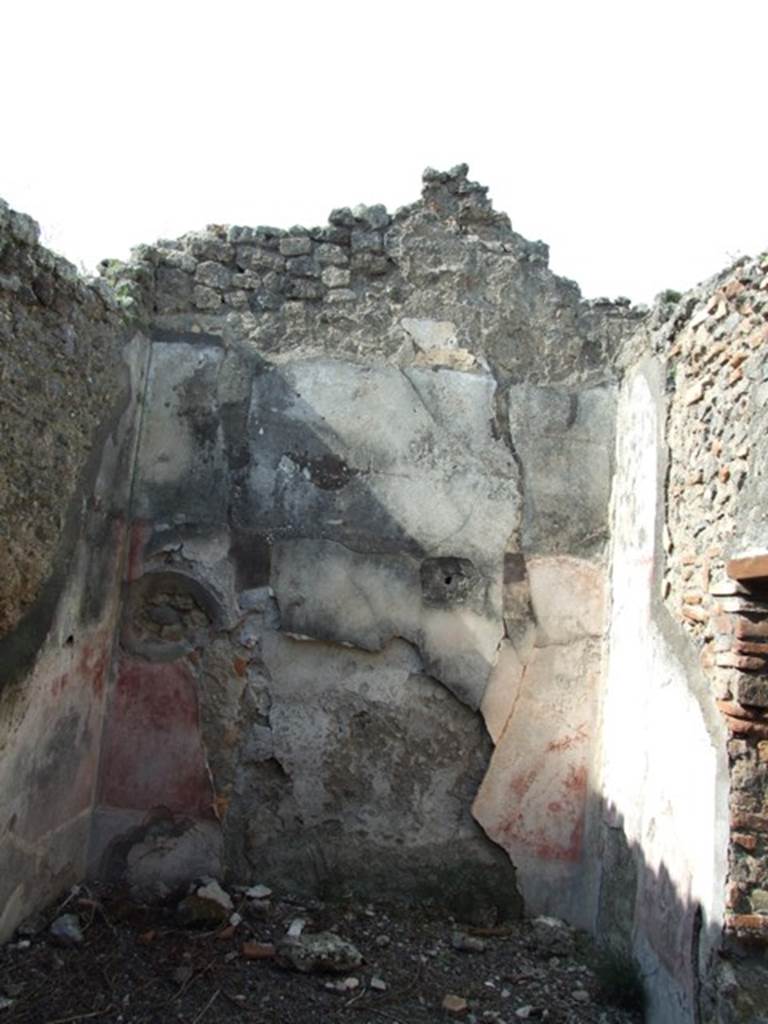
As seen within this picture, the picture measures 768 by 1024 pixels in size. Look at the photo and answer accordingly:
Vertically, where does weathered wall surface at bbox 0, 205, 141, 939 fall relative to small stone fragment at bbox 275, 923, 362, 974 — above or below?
above

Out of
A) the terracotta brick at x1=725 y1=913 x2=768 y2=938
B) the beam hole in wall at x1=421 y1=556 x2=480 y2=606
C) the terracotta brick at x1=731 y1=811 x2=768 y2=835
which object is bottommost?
the terracotta brick at x1=725 y1=913 x2=768 y2=938

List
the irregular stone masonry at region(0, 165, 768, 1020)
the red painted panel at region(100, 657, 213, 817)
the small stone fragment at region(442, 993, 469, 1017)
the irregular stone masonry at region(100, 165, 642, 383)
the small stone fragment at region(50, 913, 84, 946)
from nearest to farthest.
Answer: the small stone fragment at region(442, 993, 469, 1017) < the small stone fragment at region(50, 913, 84, 946) < the irregular stone masonry at region(0, 165, 768, 1020) < the red painted panel at region(100, 657, 213, 817) < the irregular stone masonry at region(100, 165, 642, 383)

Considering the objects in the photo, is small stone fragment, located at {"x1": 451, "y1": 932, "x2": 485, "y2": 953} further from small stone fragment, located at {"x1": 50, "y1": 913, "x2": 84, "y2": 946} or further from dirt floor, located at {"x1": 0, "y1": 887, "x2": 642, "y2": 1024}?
small stone fragment, located at {"x1": 50, "y1": 913, "x2": 84, "y2": 946}

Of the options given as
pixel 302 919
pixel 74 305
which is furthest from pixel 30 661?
pixel 302 919

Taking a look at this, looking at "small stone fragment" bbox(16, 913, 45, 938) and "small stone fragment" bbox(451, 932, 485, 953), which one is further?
"small stone fragment" bbox(451, 932, 485, 953)

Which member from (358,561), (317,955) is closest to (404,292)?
(358,561)

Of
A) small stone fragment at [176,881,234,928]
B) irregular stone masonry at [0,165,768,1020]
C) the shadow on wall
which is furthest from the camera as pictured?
irregular stone masonry at [0,165,768,1020]

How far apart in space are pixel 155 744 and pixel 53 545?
1.11 meters

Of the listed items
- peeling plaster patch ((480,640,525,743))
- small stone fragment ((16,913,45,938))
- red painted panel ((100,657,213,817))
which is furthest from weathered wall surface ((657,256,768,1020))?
small stone fragment ((16,913,45,938))

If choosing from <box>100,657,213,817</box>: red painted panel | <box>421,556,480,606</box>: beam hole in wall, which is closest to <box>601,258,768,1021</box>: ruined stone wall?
<box>421,556,480,606</box>: beam hole in wall

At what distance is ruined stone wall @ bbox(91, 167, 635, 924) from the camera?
12.6 feet

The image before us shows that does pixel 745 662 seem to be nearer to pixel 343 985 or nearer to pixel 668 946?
pixel 668 946

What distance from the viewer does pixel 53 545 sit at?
3.20 m

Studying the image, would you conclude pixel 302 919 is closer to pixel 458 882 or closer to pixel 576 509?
pixel 458 882
